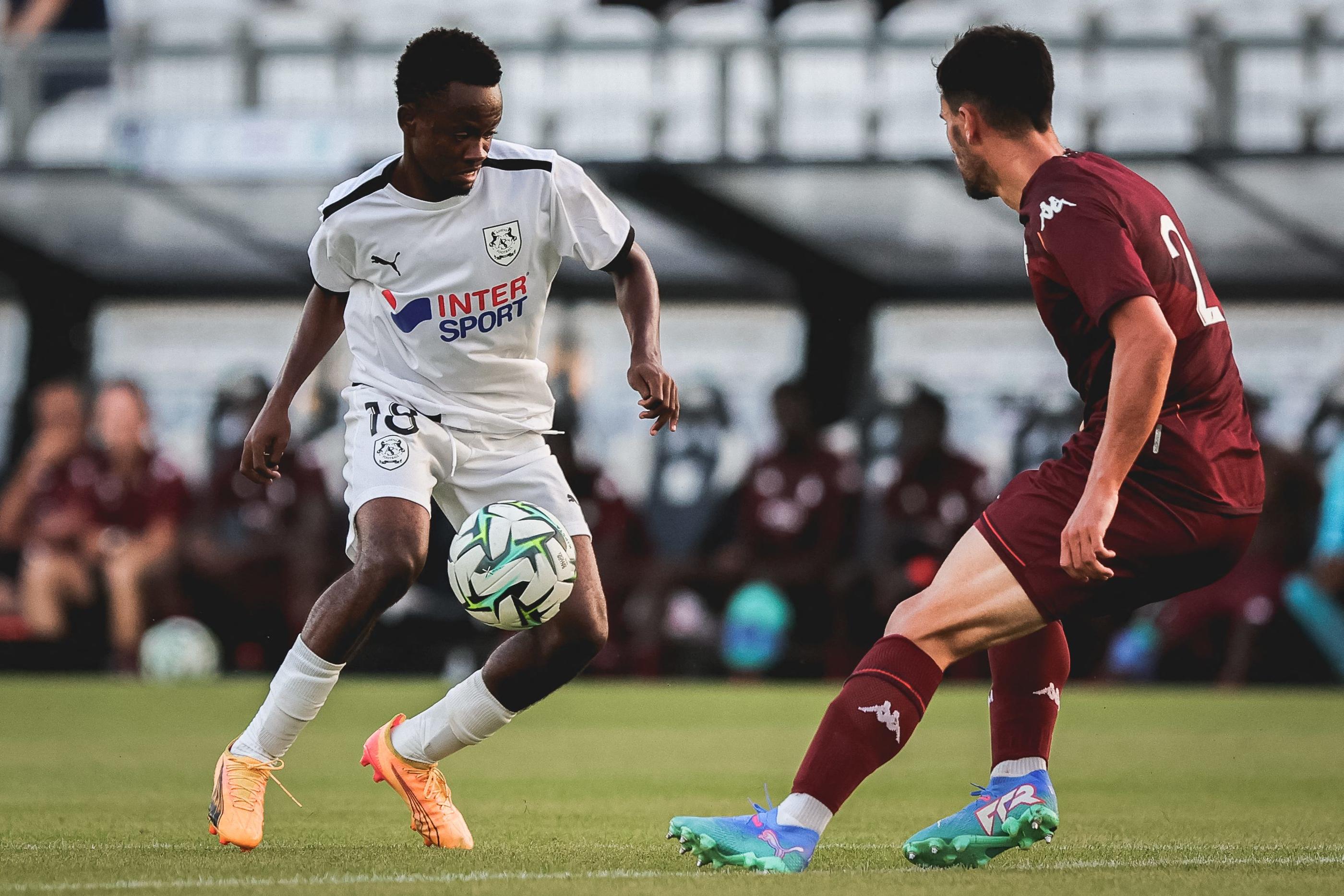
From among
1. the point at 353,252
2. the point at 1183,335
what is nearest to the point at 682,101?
the point at 353,252


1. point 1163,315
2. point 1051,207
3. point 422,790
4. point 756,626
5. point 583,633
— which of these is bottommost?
point 756,626

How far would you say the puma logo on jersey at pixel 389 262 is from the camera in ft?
16.3

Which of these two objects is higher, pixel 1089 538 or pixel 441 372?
pixel 441 372

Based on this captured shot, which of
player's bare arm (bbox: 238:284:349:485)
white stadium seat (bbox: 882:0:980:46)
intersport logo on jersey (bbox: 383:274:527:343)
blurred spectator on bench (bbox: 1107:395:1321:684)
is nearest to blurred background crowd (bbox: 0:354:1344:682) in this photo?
blurred spectator on bench (bbox: 1107:395:1321:684)

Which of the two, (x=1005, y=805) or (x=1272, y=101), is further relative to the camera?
(x=1272, y=101)

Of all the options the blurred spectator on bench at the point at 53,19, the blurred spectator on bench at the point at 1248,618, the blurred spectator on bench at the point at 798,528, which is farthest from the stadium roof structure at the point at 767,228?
the blurred spectator on bench at the point at 1248,618

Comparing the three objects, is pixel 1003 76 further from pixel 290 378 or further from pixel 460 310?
pixel 290 378

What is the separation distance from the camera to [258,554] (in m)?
14.1

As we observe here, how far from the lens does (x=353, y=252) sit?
503cm

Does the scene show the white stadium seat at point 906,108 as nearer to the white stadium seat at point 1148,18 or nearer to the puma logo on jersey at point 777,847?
the white stadium seat at point 1148,18

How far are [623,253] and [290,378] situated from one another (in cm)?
97

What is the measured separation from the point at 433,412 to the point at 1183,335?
1.99 m

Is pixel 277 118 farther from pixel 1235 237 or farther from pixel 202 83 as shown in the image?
pixel 1235 237

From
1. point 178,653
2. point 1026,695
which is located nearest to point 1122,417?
point 1026,695
